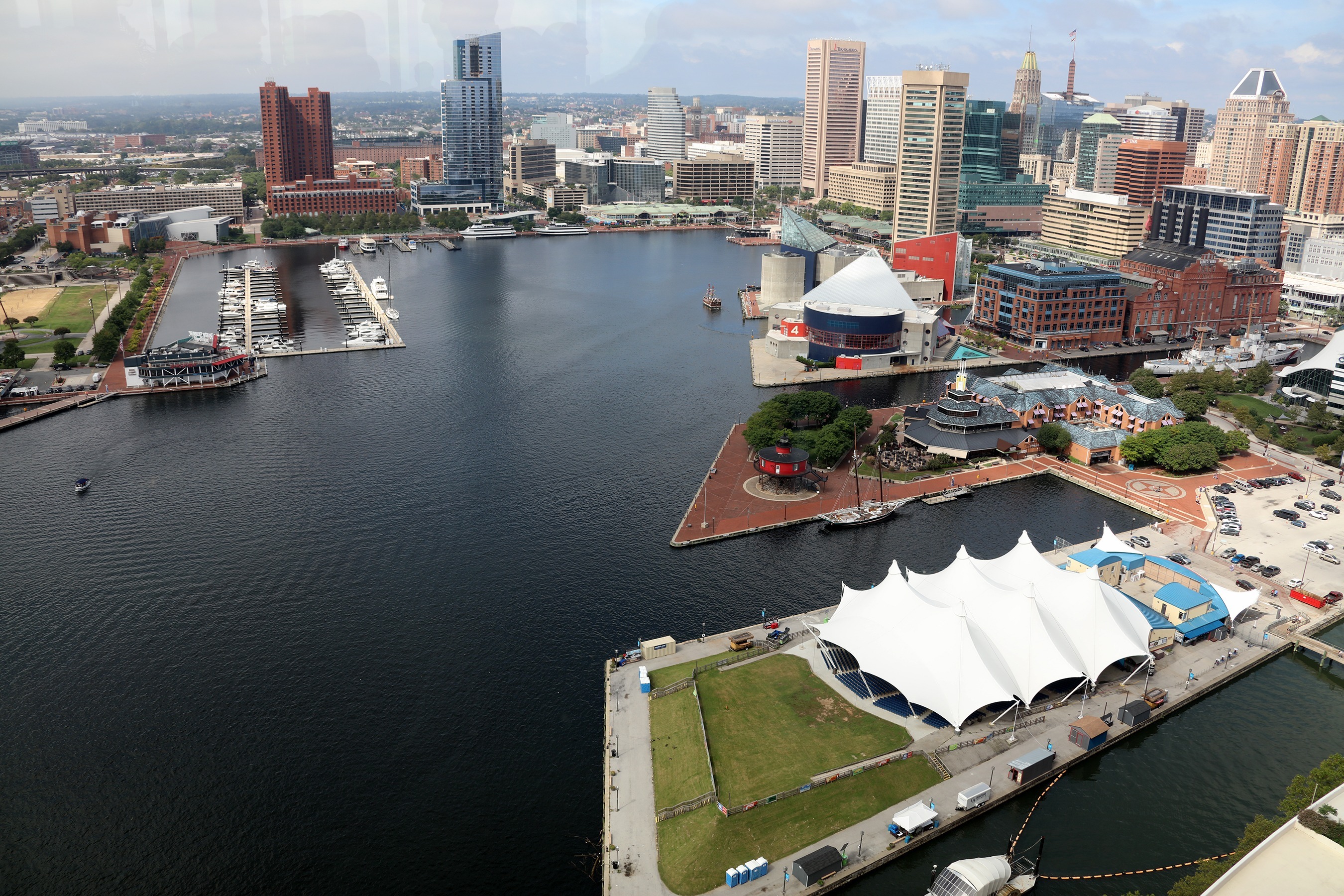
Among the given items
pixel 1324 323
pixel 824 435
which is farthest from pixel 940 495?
pixel 1324 323

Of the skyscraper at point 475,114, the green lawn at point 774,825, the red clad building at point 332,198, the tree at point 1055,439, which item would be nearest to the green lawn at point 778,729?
the green lawn at point 774,825

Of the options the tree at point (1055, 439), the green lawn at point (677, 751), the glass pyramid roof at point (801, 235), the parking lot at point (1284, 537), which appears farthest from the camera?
the glass pyramid roof at point (801, 235)

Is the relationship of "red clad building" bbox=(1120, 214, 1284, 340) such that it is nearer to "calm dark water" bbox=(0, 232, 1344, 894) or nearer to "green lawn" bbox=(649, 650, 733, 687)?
"calm dark water" bbox=(0, 232, 1344, 894)

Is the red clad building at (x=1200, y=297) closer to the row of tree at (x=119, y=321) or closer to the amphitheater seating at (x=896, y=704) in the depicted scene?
the amphitheater seating at (x=896, y=704)

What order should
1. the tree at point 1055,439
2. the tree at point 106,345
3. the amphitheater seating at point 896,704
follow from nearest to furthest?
the amphitheater seating at point 896,704
the tree at point 1055,439
the tree at point 106,345

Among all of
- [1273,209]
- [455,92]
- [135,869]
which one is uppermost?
[455,92]

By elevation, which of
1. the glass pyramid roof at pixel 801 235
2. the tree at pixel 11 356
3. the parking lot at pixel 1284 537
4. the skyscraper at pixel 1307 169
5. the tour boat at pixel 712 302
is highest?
the skyscraper at pixel 1307 169

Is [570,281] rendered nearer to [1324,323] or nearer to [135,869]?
[1324,323]
